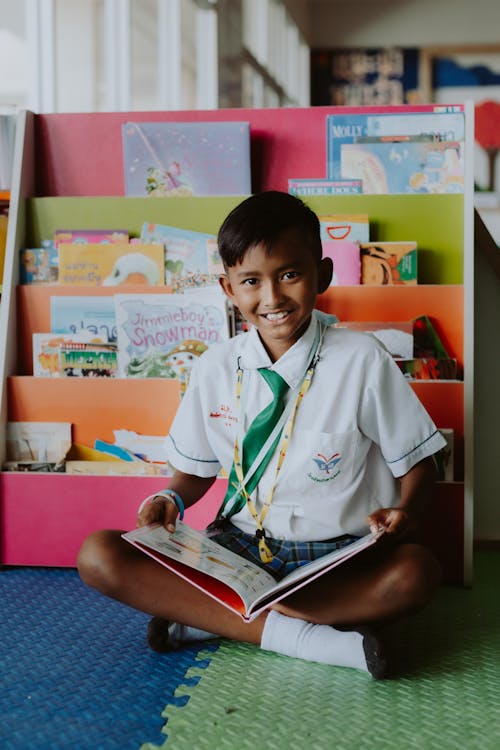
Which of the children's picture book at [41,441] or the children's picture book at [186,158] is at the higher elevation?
the children's picture book at [186,158]

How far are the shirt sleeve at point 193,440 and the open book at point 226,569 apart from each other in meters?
0.19

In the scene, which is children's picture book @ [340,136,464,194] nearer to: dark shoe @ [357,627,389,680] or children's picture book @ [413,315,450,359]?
children's picture book @ [413,315,450,359]

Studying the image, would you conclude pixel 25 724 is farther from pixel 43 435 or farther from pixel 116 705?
pixel 43 435

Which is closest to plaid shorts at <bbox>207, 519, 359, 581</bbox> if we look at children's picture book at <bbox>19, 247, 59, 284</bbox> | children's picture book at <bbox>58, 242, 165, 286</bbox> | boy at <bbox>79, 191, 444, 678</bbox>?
boy at <bbox>79, 191, 444, 678</bbox>

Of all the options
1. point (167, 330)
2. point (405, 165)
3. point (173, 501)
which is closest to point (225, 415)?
point (173, 501)

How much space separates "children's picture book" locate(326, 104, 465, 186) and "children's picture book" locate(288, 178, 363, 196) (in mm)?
36

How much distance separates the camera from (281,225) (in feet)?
4.57

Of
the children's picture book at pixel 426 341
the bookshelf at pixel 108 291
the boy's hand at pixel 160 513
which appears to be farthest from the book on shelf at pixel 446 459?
the boy's hand at pixel 160 513

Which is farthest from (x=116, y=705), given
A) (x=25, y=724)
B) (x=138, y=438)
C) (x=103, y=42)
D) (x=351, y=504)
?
(x=103, y=42)

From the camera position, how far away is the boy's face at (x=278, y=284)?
138 cm

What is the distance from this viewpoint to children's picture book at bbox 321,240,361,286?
1.82 metres

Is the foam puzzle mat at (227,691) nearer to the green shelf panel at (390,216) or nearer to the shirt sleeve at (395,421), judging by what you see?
the shirt sleeve at (395,421)

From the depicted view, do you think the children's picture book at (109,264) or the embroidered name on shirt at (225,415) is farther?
the children's picture book at (109,264)

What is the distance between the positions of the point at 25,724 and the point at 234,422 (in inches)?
23.4
